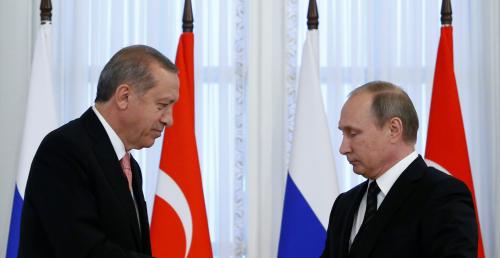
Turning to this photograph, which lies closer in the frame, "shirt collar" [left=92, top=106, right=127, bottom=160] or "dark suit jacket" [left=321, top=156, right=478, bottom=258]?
"dark suit jacket" [left=321, top=156, right=478, bottom=258]

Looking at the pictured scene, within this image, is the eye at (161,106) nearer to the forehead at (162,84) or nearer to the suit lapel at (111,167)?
the forehead at (162,84)

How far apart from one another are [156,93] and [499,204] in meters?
2.75

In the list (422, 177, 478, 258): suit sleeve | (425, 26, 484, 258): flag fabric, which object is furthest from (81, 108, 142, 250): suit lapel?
(425, 26, 484, 258): flag fabric

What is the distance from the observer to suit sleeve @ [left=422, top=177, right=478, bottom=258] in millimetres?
2434

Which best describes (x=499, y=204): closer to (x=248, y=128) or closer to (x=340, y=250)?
(x=248, y=128)

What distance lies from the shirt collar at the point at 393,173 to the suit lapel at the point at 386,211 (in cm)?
4

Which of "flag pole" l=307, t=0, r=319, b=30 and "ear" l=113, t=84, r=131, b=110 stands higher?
"flag pole" l=307, t=0, r=319, b=30

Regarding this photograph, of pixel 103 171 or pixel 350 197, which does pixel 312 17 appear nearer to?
pixel 350 197

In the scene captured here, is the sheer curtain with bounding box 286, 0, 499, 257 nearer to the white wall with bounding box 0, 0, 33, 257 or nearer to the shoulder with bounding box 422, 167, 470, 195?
the white wall with bounding box 0, 0, 33, 257

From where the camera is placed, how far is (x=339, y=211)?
9.70 feet

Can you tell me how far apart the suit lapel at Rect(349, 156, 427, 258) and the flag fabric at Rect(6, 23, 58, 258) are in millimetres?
2235

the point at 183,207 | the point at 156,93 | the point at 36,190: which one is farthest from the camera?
the point at 183,207

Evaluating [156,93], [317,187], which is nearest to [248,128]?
[317,187]

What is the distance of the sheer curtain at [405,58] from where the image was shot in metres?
4.75
